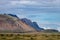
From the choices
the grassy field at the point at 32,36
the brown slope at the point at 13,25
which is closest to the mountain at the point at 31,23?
the brown slope at the point at 13,25

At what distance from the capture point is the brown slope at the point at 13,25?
602 cm

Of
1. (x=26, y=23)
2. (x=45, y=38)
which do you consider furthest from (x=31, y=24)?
(x=45, y=38)

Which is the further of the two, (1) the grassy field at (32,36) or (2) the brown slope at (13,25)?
(2) the brown slope at (13,25)

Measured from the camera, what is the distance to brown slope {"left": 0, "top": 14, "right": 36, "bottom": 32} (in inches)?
237

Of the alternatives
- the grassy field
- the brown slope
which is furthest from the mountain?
the grassy field

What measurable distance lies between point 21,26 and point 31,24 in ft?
0.87

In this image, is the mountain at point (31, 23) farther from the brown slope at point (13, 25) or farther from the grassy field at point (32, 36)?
the grassy field at point (32, 36)

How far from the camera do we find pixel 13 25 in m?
6.05

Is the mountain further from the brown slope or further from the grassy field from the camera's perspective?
the grassy field

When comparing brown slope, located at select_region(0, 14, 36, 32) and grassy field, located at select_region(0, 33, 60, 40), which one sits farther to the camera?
brown slope, located at select_region(0, 14, 36, 32)

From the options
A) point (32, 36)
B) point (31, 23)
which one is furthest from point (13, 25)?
point (32, 36)

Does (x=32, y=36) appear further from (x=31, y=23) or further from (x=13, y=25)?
(x=13, y=25)

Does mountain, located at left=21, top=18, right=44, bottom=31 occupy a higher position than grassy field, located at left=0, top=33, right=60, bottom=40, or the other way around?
mountain, located at left=21, top=18, right=44, bottom=31

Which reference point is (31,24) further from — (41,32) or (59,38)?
(59,38)
